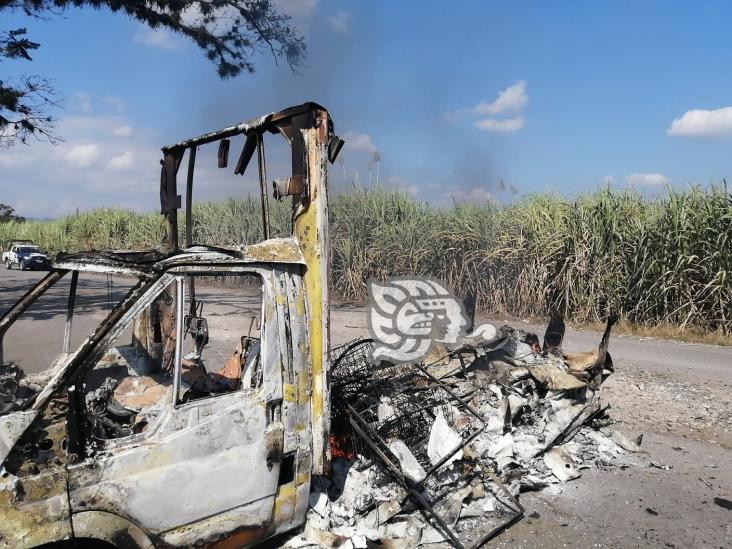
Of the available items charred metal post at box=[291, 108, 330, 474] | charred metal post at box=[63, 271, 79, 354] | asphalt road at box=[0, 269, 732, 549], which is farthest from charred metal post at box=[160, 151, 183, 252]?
charred metal post at box=[291, 108, 330, 474]

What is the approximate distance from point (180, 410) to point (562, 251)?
34.5 ft

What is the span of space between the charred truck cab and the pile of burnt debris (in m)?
0.57

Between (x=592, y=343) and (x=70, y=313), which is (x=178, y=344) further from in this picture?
(x=592, y=343)

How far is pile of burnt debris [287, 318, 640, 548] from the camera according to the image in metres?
3.54

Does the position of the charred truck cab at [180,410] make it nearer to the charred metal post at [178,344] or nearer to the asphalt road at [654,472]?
the charred metal post at [178,344]

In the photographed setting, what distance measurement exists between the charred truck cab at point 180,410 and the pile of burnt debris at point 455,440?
57 cm

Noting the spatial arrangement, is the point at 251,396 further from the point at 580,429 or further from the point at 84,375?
the point at 580,429

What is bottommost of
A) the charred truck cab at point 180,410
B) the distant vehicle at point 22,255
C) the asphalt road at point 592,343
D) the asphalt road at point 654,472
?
the asphalt road at point 654,472

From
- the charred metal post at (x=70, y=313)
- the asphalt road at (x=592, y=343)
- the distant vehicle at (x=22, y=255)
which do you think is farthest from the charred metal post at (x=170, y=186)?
the distant vehicle at (x=22, y=255)

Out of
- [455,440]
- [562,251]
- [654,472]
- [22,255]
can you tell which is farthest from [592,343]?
[22,255]

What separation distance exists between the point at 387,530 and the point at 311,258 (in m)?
1.88

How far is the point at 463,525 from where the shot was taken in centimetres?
369

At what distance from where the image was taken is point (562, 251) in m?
11.6

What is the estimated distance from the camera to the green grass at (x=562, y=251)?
34.7 ft
